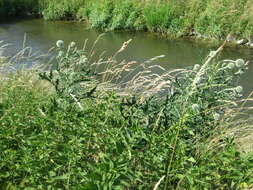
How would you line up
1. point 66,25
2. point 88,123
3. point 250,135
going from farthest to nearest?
point 66,25 → point 250,135 → point 88,123

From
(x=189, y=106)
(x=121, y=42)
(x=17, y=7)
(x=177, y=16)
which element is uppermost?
(x=189, y=106)

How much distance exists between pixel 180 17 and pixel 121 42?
1718 mm

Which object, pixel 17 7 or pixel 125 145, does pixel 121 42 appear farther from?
pixel 125 145

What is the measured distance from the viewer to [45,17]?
1438cm

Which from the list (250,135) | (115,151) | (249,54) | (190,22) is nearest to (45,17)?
(190,22)

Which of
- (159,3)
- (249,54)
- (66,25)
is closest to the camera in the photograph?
(249,54)

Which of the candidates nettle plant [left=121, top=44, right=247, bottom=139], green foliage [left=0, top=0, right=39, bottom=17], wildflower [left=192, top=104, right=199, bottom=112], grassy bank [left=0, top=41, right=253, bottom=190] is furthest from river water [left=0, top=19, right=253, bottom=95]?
wildflower [left=192, top=104, right=199, bottom=112]

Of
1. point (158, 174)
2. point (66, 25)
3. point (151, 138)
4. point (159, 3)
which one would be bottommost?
point (66, 25)

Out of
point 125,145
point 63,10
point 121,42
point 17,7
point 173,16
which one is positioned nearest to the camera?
point 125,145

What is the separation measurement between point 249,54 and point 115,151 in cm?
825

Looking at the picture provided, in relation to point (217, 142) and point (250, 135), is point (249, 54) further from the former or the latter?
point (217, 142)

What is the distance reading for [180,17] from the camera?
39.1 feet

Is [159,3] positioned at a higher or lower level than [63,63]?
lower

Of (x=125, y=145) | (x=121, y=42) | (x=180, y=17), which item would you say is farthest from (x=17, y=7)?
(x=125, y=145)
